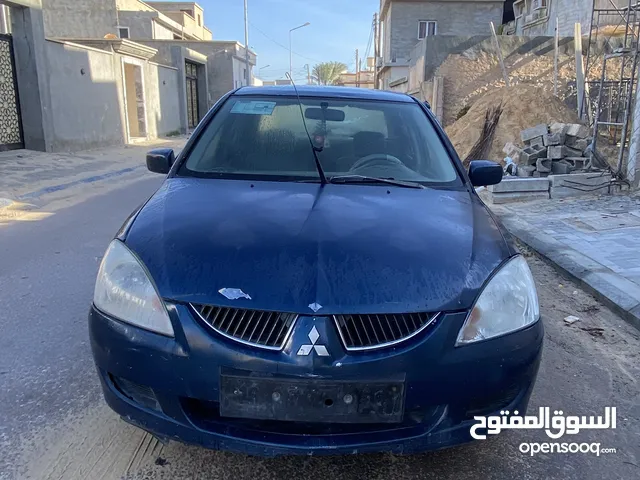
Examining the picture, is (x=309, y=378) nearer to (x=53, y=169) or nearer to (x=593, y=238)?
(x=593, y=238)

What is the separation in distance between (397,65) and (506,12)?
35.4ft

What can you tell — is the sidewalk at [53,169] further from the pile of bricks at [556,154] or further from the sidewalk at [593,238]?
the pile of bricks at [556,154]

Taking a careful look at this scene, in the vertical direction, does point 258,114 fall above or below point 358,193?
above

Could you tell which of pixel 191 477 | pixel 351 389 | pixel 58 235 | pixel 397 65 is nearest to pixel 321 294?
pixel 351 389

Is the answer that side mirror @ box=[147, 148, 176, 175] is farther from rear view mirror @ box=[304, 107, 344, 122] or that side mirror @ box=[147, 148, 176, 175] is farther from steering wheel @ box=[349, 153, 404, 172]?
steering wheel @ box=[349, 153, 404, 172]

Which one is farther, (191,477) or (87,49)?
(87,49)

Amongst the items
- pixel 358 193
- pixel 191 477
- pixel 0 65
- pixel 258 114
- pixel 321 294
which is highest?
pixel 0 65

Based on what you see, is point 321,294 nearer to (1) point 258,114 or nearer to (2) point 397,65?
(1) point 258,114

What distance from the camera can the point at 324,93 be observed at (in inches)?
140

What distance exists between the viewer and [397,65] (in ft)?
105

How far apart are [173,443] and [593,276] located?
3.77 meters

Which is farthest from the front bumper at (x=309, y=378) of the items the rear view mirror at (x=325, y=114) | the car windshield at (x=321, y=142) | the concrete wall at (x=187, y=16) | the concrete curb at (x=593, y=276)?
the concrete wall at (x=187, y=16)

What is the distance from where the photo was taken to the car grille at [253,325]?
1.77 meters

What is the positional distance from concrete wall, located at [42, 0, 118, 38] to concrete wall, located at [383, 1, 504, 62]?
17.1m
